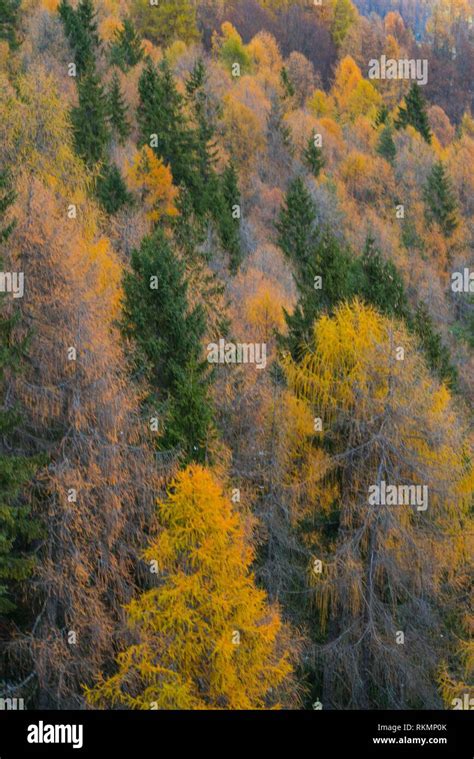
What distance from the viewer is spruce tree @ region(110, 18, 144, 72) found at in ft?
205

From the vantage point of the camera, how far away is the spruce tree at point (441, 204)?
6147 cm

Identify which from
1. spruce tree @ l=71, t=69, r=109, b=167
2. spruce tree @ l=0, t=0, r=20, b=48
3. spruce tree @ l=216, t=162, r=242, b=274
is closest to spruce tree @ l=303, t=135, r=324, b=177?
spruce tree @ l=216, t=162, r=242, b=274

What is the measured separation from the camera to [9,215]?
24.0m

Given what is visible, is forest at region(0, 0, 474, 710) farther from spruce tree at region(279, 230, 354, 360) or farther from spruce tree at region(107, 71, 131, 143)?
spruce tree at region(107, 71, 131, 143)

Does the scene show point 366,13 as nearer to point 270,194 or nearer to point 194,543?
point 270,194

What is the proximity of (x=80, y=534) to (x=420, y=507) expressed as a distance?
27.4 feet

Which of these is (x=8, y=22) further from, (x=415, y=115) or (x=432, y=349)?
(x=415, y=115)

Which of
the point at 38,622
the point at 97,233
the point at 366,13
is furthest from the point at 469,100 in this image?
the point at 38,622

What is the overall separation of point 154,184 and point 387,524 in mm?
24583

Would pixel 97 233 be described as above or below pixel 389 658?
above

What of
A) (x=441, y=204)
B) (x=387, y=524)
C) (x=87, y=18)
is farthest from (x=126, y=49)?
(x=387, y=524)

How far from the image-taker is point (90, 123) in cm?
4222
